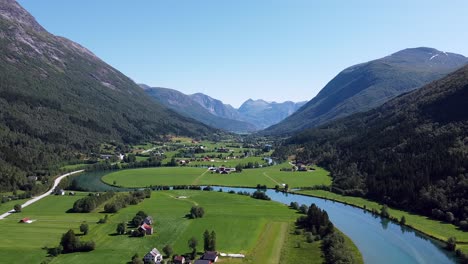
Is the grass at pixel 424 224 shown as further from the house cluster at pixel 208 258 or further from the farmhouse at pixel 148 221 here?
the farmhouse at pixel 148 221

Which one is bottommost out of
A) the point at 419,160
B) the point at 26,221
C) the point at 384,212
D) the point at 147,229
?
the point at 26,221

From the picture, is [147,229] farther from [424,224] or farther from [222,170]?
[222,170]

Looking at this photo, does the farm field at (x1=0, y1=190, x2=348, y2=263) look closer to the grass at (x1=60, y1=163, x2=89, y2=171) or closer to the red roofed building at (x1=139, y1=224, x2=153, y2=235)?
the red roofed building at (x1=139, y1=224, x2=153, y2=235)

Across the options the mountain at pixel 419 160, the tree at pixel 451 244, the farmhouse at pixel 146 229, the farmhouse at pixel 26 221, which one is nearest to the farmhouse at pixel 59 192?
the farmhouse at pixel 26 221

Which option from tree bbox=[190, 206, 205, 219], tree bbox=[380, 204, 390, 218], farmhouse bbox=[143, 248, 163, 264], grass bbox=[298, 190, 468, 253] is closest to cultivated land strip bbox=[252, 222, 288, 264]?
farmhouse bbox=[143, 248, 163, 264]

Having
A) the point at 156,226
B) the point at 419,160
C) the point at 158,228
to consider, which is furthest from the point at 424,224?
the point at 156,226

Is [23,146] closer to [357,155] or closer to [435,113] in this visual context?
[357,155]
